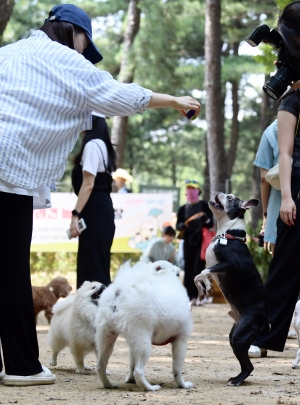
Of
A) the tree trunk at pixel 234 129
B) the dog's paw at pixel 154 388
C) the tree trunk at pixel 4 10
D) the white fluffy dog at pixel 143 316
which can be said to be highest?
the tree trunk at pixel 234 129

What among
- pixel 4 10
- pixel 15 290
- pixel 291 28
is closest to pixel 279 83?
pixel 291 28

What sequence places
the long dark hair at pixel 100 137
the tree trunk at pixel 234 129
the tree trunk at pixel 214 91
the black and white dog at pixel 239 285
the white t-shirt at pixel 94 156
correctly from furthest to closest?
1. the tree trunk at pixel 234 129
2. the tree trunk at pixel 214 91
3. the long dark hair at pixel 100 137
4. the white t-shirt at pixel 94 156
5. the black and white dog at pixel 239 285

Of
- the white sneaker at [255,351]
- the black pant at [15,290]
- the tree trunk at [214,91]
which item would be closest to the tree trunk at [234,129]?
the tree trunk at [214,91]

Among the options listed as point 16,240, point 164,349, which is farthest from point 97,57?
point 164,349

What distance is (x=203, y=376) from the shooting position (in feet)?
16.5

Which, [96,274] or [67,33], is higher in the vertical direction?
[67,33]

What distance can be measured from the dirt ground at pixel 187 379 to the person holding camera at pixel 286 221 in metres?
0.30

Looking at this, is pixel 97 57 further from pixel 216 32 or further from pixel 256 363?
pixel 216 32

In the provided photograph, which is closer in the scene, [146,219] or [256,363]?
[256,363]

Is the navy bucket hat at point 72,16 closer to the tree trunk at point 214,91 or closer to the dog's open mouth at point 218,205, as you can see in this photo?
the dog's open mouth at point 218,205

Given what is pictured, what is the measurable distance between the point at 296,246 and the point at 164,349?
6.65ft

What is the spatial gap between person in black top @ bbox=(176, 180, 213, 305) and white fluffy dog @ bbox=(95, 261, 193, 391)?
8.72 meters

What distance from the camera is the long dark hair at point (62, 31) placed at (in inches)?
173

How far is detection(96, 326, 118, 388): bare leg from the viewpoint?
4383 mm
